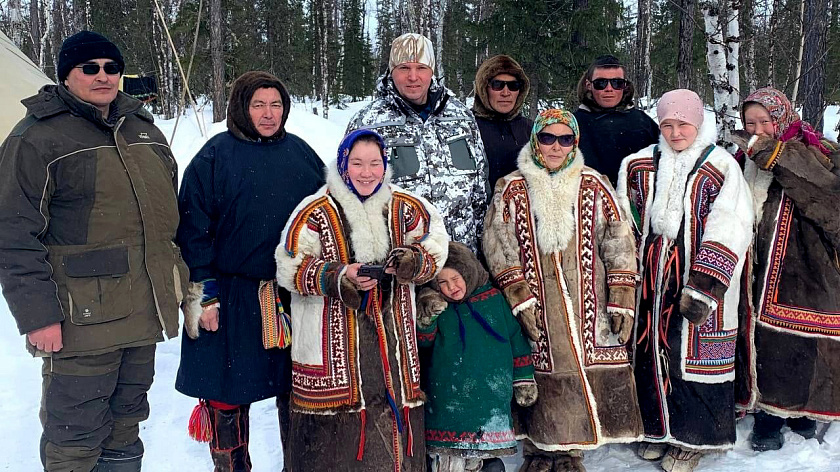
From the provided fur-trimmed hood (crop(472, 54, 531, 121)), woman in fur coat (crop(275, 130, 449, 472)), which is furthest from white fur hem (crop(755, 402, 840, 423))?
fur-trimmed hood (crop(472, 54, 531, 121))

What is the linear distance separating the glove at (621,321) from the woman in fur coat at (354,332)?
33.9 inches

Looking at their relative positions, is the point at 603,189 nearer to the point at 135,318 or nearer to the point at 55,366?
the point at 135,318

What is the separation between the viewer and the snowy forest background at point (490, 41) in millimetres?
6508

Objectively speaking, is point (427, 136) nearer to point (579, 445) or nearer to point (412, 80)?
point (412, 80)

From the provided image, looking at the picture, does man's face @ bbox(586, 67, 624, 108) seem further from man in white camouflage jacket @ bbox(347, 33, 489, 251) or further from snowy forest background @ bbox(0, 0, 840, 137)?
snowy forest background @ bbox(0, 0, 840, 137)

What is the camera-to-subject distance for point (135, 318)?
242 centimetres

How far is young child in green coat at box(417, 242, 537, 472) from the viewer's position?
261 centimetres

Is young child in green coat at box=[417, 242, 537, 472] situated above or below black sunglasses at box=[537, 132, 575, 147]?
below

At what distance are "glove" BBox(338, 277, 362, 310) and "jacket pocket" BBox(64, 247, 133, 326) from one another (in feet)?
2.79

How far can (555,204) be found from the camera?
9.13 feet

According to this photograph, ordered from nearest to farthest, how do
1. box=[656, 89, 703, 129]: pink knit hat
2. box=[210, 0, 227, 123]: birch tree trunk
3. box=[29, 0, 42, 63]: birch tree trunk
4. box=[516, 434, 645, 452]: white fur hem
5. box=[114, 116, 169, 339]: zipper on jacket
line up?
box=[114, 116, 169, 339]: zipper on jacket < box=[516, 434, 645, 452]: white fur hem < box=[656, 89, 703, 129]: pink knit hat < box=[210, 0, 227, 123]: birch tree trunk < box=[29, 0, 42, 63]: birch tree trunk

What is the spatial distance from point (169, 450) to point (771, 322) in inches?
123

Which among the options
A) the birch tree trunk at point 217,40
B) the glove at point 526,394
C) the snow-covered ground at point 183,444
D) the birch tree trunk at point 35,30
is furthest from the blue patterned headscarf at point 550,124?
the birch tree trunk at point 35,30

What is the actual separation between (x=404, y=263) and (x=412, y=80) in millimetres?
1062
